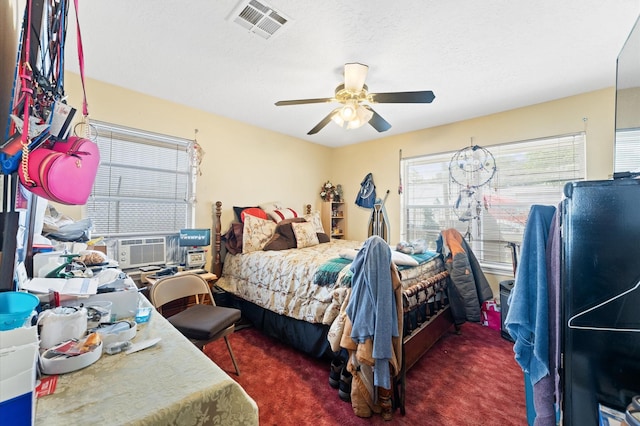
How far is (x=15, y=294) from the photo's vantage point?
734 mm

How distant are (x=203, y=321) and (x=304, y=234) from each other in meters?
1.74

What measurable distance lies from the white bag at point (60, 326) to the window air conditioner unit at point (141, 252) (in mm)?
2156

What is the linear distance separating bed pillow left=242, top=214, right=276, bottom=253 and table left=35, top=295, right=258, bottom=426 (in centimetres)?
239

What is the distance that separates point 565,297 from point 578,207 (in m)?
0.35

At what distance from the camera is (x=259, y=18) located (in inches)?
68.2

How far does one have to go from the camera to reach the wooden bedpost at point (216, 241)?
3311mm

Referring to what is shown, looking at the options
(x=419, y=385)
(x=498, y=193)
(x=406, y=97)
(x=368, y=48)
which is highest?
(x=368, y=48)

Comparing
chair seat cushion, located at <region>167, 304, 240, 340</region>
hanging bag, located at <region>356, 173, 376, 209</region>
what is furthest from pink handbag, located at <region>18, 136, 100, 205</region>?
hanging bag, located at <region>356, 173, 376, 209</region>

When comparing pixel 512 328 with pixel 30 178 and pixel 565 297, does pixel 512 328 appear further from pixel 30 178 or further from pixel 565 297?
pixel 30 178

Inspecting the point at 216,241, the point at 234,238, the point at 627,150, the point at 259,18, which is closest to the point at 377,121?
the point at 259,18

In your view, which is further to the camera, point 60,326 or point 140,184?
point 140,184

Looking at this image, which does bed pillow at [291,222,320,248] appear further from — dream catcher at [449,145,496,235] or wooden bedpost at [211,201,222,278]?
dream catcher at [449,145,496,235]

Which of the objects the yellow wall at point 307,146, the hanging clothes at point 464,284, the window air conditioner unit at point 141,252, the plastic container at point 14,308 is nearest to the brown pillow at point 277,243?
the yellow wall at point 307,146

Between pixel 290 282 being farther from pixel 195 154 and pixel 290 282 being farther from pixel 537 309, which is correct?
pixel 195 154
